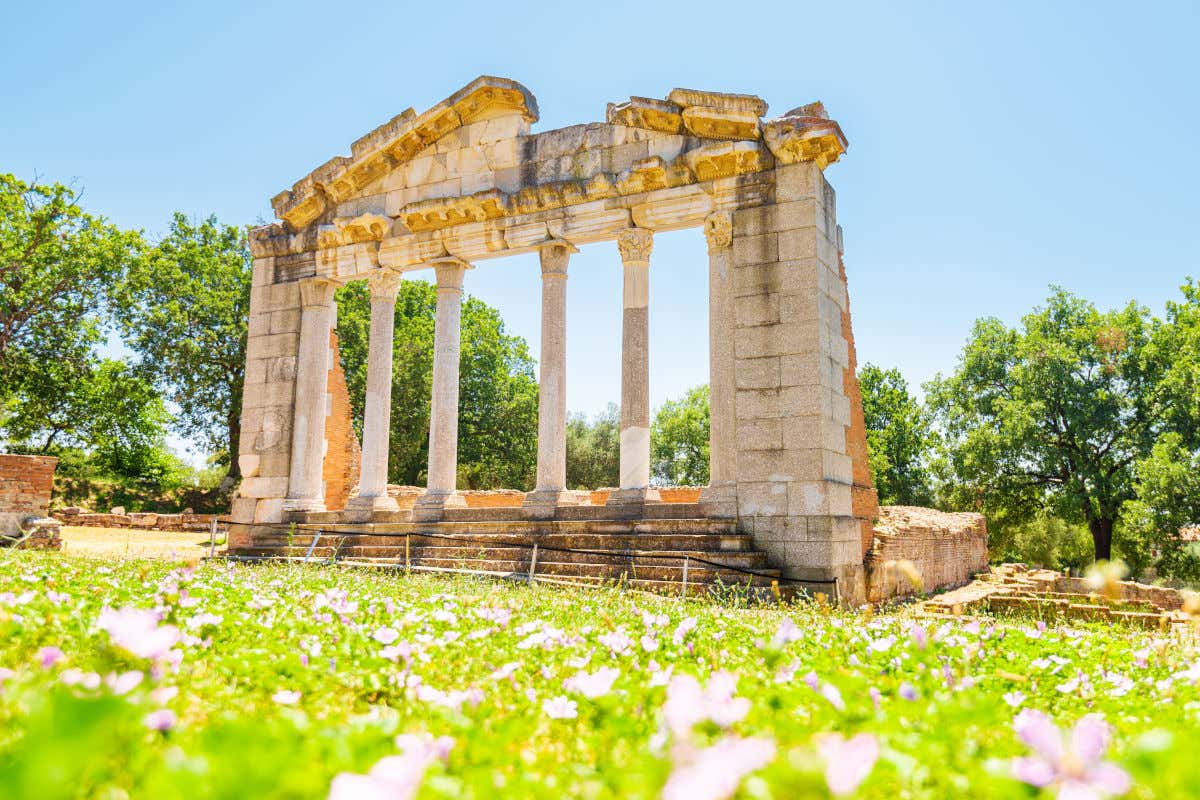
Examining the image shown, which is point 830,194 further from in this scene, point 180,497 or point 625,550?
point 180,497

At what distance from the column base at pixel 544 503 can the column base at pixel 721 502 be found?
2.56m

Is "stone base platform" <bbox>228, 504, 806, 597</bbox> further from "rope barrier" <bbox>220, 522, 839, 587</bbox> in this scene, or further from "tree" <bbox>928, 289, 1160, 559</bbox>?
"tree" <bbox>928, 289, 1160, 559</bbox>

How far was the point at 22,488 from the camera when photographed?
60.8 feet

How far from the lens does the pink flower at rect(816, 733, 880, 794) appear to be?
1.41 meters

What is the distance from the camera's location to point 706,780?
1361 millimetres

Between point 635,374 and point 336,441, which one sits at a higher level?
point 635,374

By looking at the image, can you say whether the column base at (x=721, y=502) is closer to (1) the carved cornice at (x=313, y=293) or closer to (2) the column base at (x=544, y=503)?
(2) the column base at (x=544, y=503)

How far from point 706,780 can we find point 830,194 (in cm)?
1442

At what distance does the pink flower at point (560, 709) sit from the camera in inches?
111

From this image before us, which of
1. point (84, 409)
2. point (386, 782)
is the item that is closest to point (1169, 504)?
point (386, 782)

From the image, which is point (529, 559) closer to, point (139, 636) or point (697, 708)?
point (139, 636)

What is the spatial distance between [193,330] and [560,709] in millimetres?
34369

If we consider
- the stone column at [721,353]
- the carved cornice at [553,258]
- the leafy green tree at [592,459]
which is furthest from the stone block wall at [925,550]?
the leafy green tree at [592,459]

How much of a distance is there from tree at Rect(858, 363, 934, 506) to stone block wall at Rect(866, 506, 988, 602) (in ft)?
61.9
